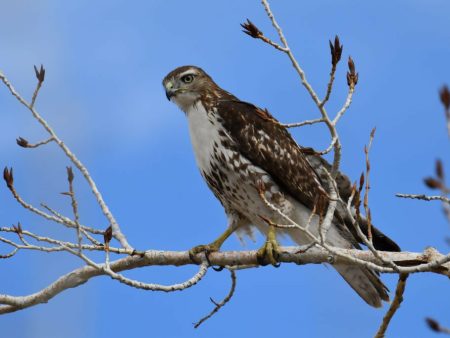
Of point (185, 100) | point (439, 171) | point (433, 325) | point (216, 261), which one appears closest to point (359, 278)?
point (216, 261)

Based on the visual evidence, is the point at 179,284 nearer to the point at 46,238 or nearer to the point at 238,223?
the point at 46,238

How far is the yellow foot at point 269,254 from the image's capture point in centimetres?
781

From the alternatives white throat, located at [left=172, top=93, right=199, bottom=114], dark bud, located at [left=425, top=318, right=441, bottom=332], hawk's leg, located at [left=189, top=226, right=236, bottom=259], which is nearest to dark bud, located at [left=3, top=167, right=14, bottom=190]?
hawk's leg, located at [left=189, top=226, right=236, bottom=259]

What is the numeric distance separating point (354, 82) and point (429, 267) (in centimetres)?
159

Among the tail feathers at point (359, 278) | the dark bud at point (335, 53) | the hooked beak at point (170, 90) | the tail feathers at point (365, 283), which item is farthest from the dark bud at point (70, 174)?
the tail feathers at point (365, 283)

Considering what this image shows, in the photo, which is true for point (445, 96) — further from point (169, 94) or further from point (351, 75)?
point (169, 94)

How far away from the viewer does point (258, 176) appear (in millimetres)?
8453

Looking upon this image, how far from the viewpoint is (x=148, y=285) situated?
6.43m

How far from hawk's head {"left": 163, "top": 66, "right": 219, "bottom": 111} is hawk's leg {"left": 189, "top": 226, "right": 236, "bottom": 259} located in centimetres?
168

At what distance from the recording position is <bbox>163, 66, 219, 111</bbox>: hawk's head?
9.45 meters

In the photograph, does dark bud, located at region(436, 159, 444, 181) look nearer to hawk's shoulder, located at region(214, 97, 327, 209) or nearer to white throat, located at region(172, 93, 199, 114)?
hawk's shoulder, located at region(214, 97, 327, 209)

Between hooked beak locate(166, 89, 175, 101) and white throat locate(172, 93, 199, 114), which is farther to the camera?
hooked beak locate(166, 89, 175, 101)

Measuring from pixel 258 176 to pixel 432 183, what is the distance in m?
5.02

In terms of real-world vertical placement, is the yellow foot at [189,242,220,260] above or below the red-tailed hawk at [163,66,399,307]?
below
